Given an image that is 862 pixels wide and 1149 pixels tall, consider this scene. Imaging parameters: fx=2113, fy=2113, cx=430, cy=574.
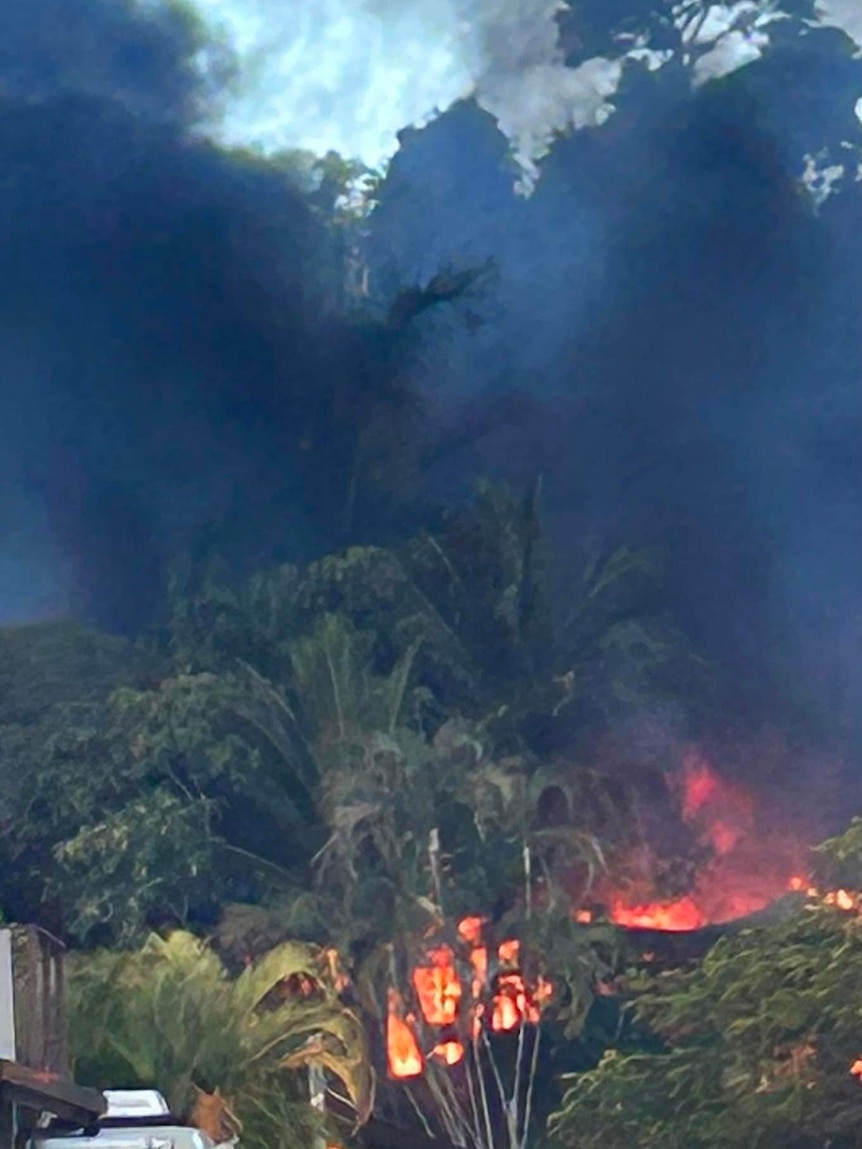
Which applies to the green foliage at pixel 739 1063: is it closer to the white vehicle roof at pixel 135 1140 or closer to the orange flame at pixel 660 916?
the orange flame at pixel 660 916

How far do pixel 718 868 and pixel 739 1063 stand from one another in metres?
1.35

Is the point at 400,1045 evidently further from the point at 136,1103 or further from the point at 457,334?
the point at 457,334

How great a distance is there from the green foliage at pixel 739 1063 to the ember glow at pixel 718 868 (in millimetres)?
339

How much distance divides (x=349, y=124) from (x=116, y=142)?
5.47ft

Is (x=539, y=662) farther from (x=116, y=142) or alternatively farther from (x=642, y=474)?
(x=116, y=142)

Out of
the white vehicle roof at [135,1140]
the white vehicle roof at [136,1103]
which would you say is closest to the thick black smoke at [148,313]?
the white vehicle roof at [136,1103]

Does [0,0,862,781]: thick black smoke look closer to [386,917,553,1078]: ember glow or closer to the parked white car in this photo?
[386,917,553,1078]: ember glow

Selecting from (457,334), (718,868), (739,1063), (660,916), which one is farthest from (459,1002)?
(457,334)

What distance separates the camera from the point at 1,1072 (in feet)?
22.1

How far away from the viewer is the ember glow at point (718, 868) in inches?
548

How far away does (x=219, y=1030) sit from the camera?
12.4 metres

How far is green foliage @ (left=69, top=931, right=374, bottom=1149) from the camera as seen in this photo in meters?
12.1

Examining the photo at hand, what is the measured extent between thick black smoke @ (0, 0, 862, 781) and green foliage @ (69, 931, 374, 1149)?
281 centimetres

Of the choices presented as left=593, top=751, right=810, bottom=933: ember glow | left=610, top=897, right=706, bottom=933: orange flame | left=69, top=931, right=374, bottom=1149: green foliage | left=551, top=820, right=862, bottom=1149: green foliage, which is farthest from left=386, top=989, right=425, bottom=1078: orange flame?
left=610, top=897, right=706, bottom=933: orange flame
